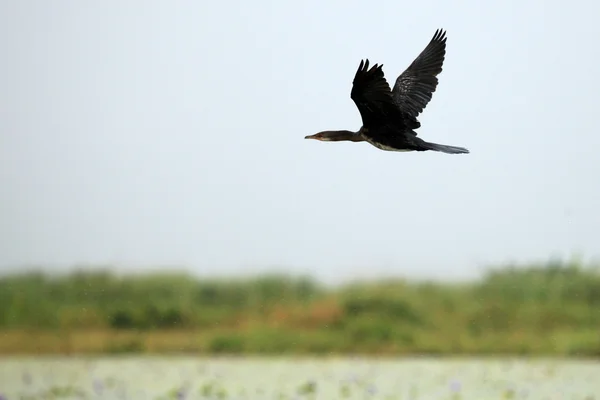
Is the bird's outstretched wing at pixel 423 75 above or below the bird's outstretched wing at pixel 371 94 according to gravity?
above

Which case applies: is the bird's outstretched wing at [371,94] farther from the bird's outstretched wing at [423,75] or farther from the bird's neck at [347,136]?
the bird's outstretched wing at [423,75]

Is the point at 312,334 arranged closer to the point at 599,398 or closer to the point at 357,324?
the point at 357,324

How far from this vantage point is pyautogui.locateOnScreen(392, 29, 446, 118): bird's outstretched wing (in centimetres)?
686

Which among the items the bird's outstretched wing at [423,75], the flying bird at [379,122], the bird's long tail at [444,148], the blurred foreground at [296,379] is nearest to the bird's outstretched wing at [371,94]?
the flying bird at [379,122]

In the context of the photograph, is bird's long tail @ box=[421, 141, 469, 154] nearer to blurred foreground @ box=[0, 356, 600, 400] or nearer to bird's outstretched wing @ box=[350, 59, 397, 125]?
bird's outstretched wing @ box=[350, 59, 397, 125]

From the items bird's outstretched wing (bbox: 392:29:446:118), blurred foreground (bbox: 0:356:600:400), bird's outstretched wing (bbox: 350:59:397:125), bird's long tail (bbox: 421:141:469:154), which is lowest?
blurred foreground (bbox: 0:356:600:400)

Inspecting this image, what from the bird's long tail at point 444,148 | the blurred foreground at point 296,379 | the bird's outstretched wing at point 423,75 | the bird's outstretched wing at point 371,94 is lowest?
the blurred foreground at point 296,379

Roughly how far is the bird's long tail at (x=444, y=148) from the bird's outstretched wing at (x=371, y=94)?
0.22 metres

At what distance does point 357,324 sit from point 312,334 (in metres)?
0.35

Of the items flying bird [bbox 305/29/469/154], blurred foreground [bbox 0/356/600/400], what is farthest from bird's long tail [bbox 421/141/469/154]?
blurred foreground [bbox 0/356/600/400]

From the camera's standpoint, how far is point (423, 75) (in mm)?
6918

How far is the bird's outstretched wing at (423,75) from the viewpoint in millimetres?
6863

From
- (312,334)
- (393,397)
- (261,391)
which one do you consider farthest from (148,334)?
(393,397)

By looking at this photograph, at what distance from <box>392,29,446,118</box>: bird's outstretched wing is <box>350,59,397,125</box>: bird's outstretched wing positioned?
92 cm
